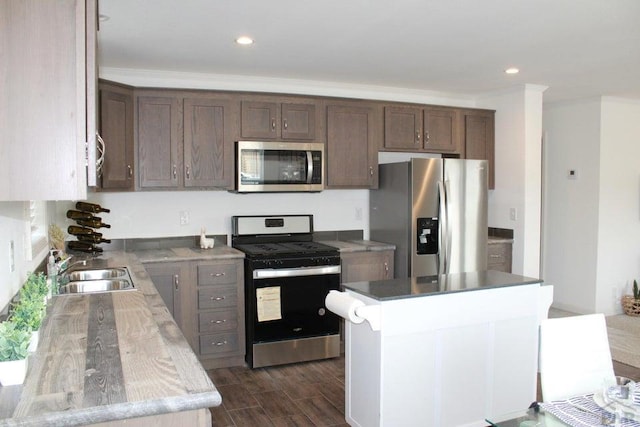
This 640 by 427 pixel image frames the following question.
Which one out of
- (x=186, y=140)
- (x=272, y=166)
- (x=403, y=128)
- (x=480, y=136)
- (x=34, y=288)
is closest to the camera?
(x=34, y=288)

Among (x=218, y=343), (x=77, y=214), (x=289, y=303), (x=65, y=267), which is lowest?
(x=218, y=343)

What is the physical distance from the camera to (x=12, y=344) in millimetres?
1415

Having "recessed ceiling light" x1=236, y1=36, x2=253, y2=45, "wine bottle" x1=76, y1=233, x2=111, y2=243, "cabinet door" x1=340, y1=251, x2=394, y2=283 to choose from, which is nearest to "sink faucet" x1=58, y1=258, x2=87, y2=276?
"wine bottle" x1=76, y1=233, x2=111, y2=243

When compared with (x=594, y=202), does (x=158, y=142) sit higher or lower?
higher

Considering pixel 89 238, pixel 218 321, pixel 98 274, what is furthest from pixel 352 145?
pixel 98 274

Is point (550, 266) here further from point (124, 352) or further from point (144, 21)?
point (124, 352)

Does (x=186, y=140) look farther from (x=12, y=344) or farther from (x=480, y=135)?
(x=12, y=344)

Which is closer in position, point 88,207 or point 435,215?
point 88,207

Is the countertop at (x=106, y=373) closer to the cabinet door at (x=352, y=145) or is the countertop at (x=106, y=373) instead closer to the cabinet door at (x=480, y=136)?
the cabinet door at (x=352, y=145)

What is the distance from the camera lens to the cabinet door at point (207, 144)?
14.0 ft

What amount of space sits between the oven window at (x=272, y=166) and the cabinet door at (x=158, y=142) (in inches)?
20.8

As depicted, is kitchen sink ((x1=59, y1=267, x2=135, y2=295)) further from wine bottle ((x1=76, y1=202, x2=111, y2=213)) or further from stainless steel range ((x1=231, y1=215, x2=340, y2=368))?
stainless steel range ((x1=231, y1=215, x2=340, y2=368))

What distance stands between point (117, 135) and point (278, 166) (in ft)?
4.17

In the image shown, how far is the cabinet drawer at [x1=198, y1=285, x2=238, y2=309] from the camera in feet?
13.5
